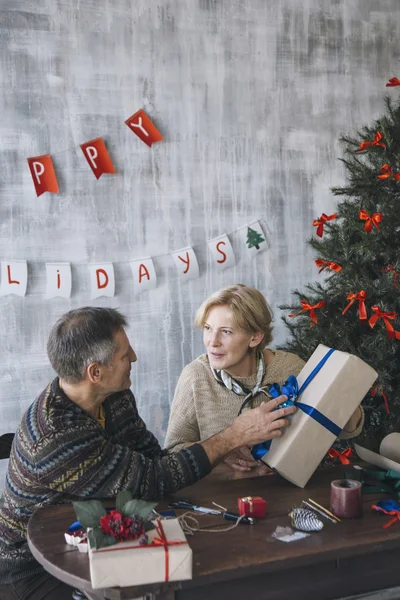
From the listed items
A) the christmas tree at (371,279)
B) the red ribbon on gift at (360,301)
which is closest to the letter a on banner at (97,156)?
the christmas tree at (371,279)

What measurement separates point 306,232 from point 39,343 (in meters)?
1.65

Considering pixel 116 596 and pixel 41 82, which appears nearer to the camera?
pixel 116 596

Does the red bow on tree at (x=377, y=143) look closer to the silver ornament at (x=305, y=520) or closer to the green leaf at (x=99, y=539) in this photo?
the silver ornament at (x=305, y=520)

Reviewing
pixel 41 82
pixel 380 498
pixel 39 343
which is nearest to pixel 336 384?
pixel 380 498

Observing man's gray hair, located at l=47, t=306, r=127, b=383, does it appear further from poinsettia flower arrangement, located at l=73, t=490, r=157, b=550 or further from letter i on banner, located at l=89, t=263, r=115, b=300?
letter i on banner, located at l=89, t=263, r=115, b=300

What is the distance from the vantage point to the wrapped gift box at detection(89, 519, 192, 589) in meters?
1.20

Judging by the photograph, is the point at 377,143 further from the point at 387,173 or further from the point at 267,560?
the point at 267,560

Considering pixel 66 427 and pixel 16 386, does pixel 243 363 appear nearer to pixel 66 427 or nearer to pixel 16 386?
pixel 66 427

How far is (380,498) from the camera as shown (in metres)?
1.65

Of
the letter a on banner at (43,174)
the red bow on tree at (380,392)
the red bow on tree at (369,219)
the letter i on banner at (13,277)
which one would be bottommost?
the red bow on tree at (380,392)

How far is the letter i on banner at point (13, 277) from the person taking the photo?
3145 millimetres

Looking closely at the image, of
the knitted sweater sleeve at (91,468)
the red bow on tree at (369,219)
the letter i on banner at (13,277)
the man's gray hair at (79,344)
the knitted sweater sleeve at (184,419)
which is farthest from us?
the letter i on banner at (13,277)

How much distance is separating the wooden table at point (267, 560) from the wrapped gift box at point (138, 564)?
0.08 ft

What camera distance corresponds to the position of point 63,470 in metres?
1.58
